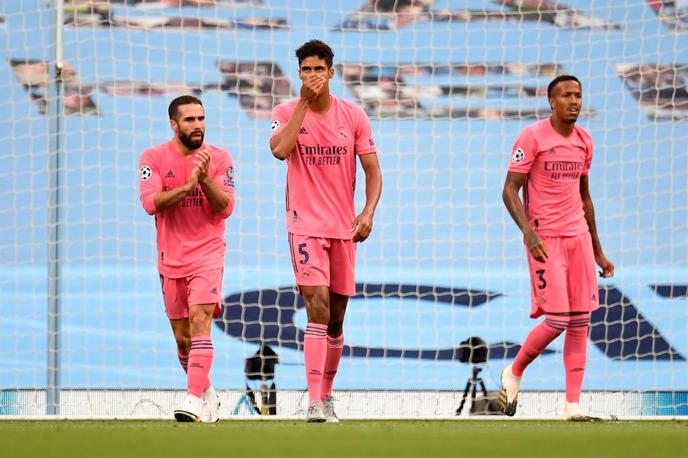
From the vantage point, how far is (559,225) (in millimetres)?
7055

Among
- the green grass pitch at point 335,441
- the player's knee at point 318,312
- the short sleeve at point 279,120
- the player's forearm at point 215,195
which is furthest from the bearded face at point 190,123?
the green grass pitch at point 335,441

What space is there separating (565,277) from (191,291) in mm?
2124

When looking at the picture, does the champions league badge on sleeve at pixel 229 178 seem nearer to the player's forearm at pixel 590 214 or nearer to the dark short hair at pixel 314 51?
the dark short hair at pixel 314 51

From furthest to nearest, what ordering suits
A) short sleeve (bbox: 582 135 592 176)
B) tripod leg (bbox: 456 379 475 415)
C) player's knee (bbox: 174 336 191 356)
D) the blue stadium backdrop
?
the blue stadium backdrop < tripod leg (bbox: 456 379 475 415) < short sleeve (bbox: 582 135 592 176) < player's knee (bbox: 174 336 191 356)

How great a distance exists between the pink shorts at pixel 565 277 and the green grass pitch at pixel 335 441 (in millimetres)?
1062

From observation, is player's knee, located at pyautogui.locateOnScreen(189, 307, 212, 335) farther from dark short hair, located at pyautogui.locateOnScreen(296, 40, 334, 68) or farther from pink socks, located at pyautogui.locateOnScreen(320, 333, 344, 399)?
dark short hair, located at pyautogui.locateOnScreen(296, 40, 334, 68)

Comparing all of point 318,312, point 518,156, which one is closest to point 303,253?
point 318,312

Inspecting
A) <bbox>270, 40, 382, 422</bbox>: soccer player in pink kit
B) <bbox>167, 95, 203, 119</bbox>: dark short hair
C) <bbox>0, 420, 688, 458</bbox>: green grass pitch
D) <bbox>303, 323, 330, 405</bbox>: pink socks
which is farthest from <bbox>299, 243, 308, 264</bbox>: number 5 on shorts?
<bbox>167, 95, 203, 119</bbox>: dark short hair

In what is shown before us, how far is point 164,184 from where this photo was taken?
6.86 meters

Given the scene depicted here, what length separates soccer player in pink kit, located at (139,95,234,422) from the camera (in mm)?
6543

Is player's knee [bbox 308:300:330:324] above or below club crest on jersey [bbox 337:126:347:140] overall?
below

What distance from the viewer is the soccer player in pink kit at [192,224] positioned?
21.5 feet

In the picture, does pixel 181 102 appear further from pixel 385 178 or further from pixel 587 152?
pixel 385 178

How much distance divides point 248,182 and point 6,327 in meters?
2.17
